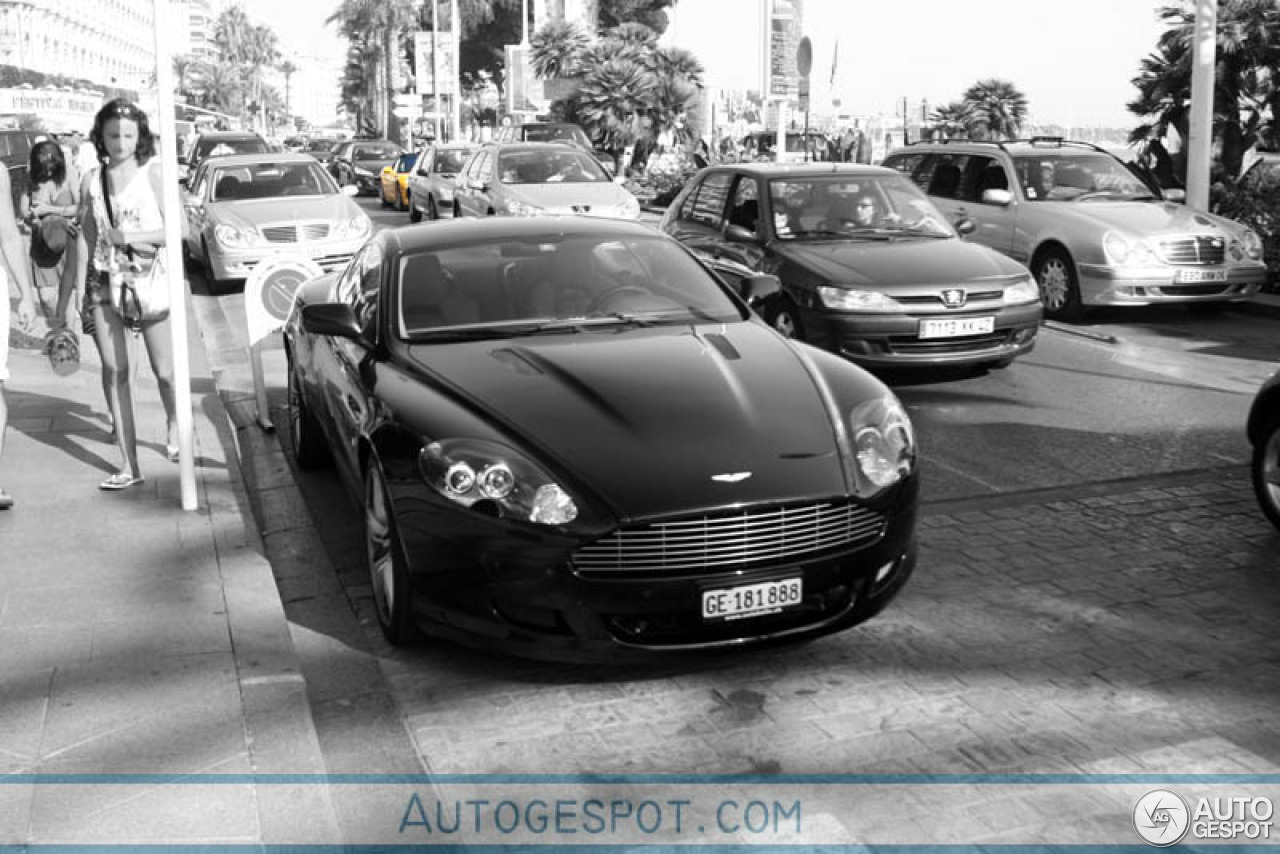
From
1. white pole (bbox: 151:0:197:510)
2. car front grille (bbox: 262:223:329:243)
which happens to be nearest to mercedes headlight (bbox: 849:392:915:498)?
white pole (bbox: 151:0:197:510)

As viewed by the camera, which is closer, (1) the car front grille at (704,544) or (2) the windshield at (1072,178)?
(1) the car front grille at (704,544)

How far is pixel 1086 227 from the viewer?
12945 millimetres

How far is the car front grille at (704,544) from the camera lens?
4.32 m

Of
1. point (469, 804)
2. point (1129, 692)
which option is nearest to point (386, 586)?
point (469, 804)

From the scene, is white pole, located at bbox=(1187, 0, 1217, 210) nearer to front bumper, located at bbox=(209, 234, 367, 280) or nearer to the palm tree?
front bumper, located at bbox=(209, 234, 367, 280)

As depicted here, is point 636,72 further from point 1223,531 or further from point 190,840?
point 190,840

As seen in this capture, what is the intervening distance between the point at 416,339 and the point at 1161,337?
859 cm

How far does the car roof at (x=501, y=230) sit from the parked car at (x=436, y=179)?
18465mm

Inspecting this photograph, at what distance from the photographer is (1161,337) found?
12320 mm

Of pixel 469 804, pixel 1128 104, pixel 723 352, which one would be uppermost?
pixel 1128 104

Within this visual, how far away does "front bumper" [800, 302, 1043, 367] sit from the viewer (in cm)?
941

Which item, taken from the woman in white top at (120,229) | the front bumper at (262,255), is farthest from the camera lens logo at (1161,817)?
the front bumper at (262,255)

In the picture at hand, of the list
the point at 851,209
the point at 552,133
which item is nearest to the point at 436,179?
the point at 552,133

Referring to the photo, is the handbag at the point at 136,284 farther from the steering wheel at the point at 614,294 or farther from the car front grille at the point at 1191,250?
the car front grille at the point at 1191,250
